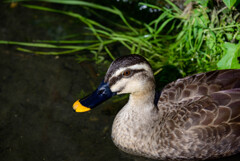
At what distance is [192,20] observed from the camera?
5.43 meters

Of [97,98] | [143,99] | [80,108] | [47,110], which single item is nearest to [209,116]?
[143,99]

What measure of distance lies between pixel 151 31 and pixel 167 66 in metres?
0.71

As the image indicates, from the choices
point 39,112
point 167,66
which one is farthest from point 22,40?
point 167,66

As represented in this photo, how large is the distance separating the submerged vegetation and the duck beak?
1603 millimetres

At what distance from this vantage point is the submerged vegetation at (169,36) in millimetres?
5172

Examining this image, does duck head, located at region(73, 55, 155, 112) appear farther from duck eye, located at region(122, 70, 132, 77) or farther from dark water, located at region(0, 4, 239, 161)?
dark water, located at region(0, 4, 239, 161)

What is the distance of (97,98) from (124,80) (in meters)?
0.37

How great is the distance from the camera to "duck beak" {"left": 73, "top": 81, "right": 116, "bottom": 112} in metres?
3.96

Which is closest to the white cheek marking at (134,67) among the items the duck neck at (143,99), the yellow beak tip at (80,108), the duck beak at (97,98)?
the duck beak at (97,98)

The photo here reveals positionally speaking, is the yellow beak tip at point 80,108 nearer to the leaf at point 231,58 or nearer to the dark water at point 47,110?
the dark water at point 47,110

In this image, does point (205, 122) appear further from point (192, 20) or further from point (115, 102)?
point (192, 20)

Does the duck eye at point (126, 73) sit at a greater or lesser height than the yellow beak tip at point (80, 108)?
greater

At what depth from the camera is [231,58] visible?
467 cm

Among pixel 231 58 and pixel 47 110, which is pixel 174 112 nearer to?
pixel 231 58
